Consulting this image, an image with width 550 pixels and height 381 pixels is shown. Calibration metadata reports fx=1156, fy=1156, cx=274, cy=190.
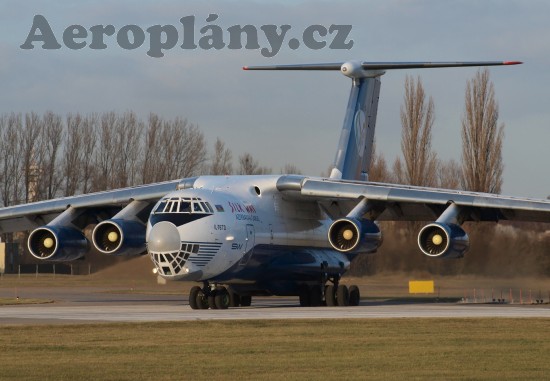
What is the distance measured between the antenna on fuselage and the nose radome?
25.6ft

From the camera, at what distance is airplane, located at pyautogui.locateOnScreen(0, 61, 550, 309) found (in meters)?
25.9

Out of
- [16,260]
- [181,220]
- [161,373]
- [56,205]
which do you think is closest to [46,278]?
[16,260]

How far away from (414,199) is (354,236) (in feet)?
6.75

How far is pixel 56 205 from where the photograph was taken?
3056cm

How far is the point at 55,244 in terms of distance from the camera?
2861cm

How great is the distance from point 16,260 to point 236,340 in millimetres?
51288

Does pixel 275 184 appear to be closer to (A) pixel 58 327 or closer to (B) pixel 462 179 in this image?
(A) pixel 58 327

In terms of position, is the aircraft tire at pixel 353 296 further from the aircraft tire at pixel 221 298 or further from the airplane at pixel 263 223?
the aircraft tire at pixel 221 298

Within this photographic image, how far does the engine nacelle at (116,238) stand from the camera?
28.0 metres

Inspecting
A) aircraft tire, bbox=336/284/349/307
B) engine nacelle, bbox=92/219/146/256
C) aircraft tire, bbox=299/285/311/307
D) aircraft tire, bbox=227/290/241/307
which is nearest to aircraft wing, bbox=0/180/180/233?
engine nacelle, bbox=92/219/146/256

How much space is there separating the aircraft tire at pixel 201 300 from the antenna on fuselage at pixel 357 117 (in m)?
6.34

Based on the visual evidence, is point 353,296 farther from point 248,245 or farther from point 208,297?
point 208,297

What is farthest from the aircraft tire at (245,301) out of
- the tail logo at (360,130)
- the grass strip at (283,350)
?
the grass strip at (283,350)

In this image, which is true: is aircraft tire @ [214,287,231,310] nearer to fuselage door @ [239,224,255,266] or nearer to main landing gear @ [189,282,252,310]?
main landing gear @ [189,282,252,310]
